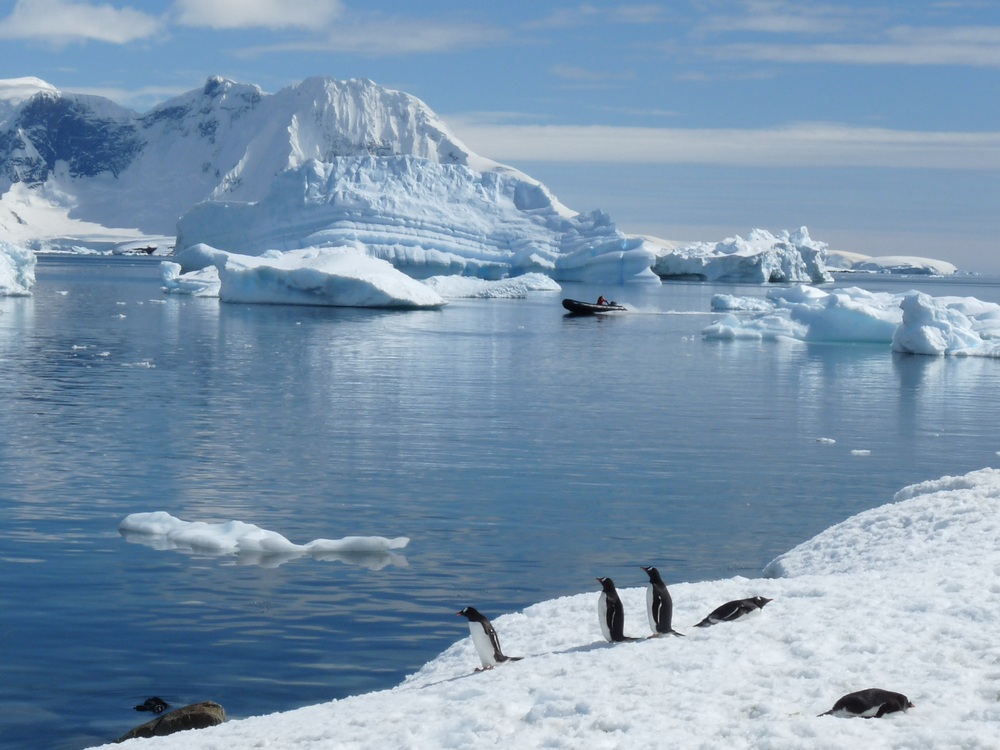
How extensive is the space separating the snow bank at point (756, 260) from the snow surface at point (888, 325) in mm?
58194

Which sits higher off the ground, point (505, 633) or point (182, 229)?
point (182, 229)

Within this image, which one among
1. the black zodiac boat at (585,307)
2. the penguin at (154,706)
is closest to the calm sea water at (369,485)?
the penguin at (154,706)

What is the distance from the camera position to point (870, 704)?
563 cm

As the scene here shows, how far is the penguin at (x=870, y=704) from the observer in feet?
18.4

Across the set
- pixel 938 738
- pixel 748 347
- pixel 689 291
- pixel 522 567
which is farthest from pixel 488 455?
pixel 689 291

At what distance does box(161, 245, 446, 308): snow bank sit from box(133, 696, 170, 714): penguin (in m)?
43.8

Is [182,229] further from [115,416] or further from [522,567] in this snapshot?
[522,567]

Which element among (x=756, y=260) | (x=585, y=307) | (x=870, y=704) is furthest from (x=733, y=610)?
(x=756, y=260)

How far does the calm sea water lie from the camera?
846cm

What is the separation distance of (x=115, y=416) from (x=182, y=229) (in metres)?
72.9

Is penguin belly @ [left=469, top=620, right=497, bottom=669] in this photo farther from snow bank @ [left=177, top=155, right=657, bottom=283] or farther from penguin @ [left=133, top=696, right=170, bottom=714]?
snow bank @ [left=177, top=155, right=657, bottom=283]

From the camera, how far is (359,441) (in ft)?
57.4

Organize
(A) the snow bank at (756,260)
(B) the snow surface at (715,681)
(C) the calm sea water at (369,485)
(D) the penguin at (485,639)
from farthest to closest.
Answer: (A) the snow bank at (756,260)
(C) the calm sea water at (369,485)
(D) the penguin at (485,639)
(B) the snow surface at (715,681)

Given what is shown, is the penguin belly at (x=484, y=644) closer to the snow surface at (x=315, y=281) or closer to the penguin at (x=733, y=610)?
the penguin at (x=733, y=610)
